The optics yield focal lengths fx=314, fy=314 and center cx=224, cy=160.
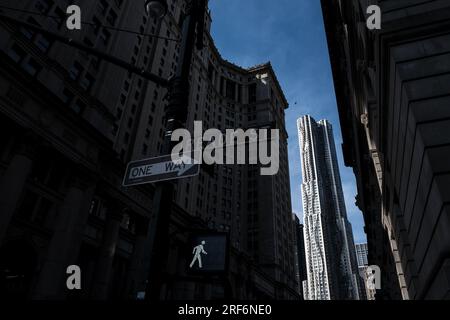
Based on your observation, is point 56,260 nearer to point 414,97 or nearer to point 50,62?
point 50,62

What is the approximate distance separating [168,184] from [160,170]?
0.30 meters

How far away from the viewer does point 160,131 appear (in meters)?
60.4

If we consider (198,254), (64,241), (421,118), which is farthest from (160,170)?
(64,241)

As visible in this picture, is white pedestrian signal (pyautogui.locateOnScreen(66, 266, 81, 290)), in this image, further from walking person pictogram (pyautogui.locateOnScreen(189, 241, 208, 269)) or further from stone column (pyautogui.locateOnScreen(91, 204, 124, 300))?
walking person pictogram (pyautogui.locateOnScreen(189, 241, 208, 269))

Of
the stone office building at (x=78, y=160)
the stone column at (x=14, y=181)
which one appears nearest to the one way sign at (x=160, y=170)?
the stone office building at (x=78, y=160)

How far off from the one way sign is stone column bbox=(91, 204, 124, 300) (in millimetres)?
24559

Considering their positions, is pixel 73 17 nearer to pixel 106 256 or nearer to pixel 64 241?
pixel 64 241

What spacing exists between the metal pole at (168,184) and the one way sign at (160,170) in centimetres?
19

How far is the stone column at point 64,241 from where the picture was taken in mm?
21653

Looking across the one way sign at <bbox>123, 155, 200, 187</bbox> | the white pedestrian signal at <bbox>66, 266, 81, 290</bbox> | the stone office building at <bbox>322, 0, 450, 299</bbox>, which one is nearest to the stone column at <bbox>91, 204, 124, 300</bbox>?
the white pedestrian signal at <bbox>66, 266, 81, 290</bbox>

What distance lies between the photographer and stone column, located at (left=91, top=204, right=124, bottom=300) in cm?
2678

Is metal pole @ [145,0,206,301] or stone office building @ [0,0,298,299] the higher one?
stone office building @ [0,0,298,299]
